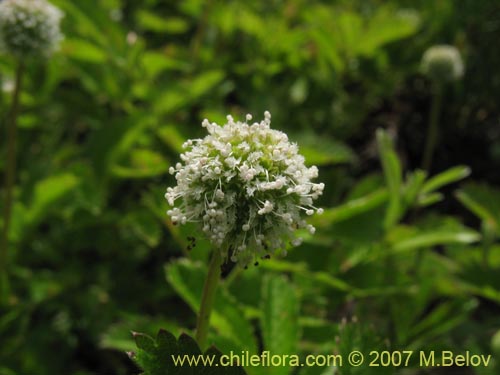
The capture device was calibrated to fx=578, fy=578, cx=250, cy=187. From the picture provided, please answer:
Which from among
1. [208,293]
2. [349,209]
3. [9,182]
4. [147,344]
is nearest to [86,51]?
[9,182]

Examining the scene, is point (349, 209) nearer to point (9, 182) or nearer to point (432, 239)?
point (432, 239)

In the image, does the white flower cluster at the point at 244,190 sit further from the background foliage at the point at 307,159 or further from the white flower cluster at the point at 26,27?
the white flower cluster at the point at 26,27

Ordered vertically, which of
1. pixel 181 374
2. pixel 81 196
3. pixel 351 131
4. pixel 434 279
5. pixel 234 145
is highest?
pixel 351 131

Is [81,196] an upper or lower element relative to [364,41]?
lower

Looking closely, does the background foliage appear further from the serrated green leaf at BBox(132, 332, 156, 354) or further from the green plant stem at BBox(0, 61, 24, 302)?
the serrated green leaf at BBox(132, 332, 156, 354)

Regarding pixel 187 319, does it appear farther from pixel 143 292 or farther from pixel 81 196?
pixel 81 196

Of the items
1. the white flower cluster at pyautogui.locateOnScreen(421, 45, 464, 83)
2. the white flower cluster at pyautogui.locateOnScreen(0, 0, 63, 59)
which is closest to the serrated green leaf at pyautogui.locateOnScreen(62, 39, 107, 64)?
the white flower cluster at pyautogui.locateOnScreen(0, 0, 63, 59)

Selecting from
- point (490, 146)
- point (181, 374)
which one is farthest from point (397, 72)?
point (181, 374)
